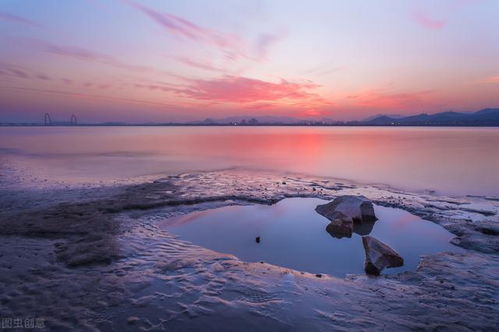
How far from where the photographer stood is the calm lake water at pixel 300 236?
8289 mm

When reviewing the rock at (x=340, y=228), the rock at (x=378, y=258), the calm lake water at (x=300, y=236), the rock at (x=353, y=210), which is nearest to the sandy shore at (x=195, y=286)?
the rock at (x=378, y=258)

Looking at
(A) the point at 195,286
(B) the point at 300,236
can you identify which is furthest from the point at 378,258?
(A) the point at 195,286

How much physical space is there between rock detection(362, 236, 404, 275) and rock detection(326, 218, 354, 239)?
7.43 feet

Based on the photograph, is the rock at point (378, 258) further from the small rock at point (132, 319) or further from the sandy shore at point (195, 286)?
the small rock at point (132, 319)

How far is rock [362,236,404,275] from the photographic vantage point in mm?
7457

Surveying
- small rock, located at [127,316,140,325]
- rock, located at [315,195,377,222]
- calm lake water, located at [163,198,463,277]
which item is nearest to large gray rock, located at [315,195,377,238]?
rock, located at [315,195,377,222]

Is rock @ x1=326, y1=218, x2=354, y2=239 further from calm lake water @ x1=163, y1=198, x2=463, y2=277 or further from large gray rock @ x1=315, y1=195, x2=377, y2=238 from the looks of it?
calm lake water @ x1=163, y1=198, x2=463, y2=277

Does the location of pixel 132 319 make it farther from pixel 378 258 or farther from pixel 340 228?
pixel 340 228

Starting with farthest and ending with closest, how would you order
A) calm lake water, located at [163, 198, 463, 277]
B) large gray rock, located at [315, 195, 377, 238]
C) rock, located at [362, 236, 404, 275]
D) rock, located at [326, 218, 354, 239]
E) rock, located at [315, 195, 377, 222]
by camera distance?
1. rock, located at [315, 195, 377, 222]
2. large gray rock, located at [315, 195, 377, 238]
3. rock, located at [326, 218, 354, 239]
4. calm lake water, located at [163, 198, 463, 277]
5. rock, located at [362, 236, 404, 275]

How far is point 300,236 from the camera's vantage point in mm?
10227

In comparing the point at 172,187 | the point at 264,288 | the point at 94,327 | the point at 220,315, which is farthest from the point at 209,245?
the point at 172,187

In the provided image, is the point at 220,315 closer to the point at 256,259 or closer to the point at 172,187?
the point at 256,259

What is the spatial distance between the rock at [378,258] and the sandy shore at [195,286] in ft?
1.30

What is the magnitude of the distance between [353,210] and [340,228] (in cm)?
145
